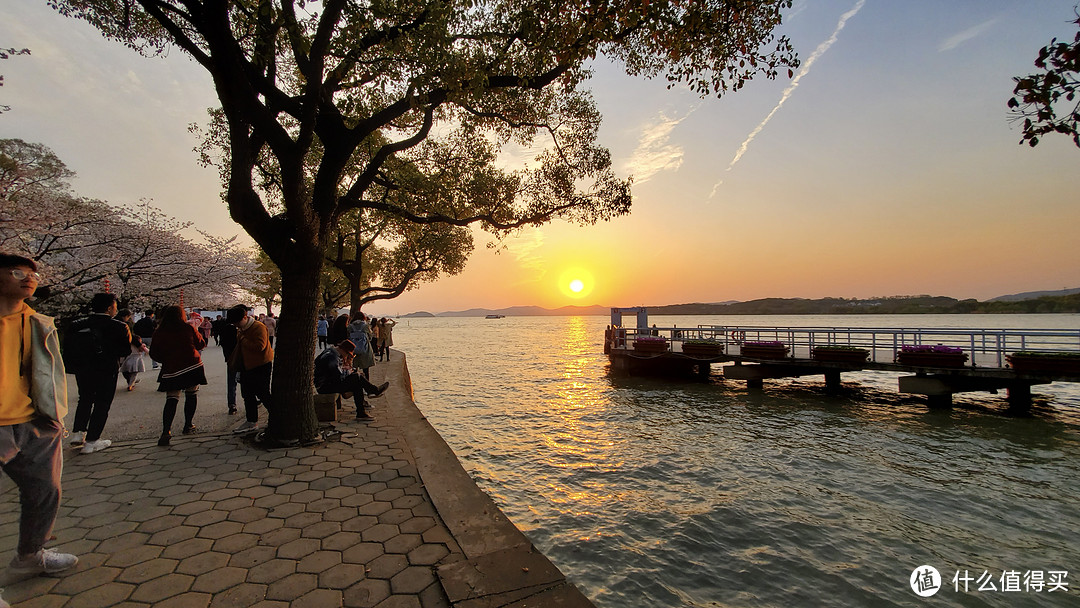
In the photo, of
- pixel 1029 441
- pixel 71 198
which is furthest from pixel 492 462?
pixel 71 198

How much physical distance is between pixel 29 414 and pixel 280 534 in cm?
201

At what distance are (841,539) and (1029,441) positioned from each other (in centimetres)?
1027

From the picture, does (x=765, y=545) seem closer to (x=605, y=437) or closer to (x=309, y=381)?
(x=605, y=437)

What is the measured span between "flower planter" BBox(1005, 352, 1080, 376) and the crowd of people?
19.4 meters

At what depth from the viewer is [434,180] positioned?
1383 cm

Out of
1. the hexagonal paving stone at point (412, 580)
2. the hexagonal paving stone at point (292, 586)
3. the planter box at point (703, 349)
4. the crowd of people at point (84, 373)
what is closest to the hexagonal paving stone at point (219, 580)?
the hexagonal paving stone at point (292, 586)

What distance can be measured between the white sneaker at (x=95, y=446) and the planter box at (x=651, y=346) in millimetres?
21210

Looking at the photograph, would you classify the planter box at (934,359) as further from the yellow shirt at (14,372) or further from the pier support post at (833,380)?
the yellow shirt at (14,372)

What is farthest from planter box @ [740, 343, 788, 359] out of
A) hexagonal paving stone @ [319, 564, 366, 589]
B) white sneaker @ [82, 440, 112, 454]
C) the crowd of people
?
white sneaker @ [82, 440, 112, 454]

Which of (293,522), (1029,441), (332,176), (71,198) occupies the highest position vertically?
(71,198)

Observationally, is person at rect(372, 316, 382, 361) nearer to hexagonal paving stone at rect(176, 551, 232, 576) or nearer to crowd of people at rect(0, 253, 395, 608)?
crowd of people at rect(0, 253, 395, 608)

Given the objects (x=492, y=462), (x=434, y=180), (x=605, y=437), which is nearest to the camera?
(x=492, y=462)

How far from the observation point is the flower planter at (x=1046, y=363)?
12695mm

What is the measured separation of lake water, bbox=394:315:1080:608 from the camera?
482 centimetres
